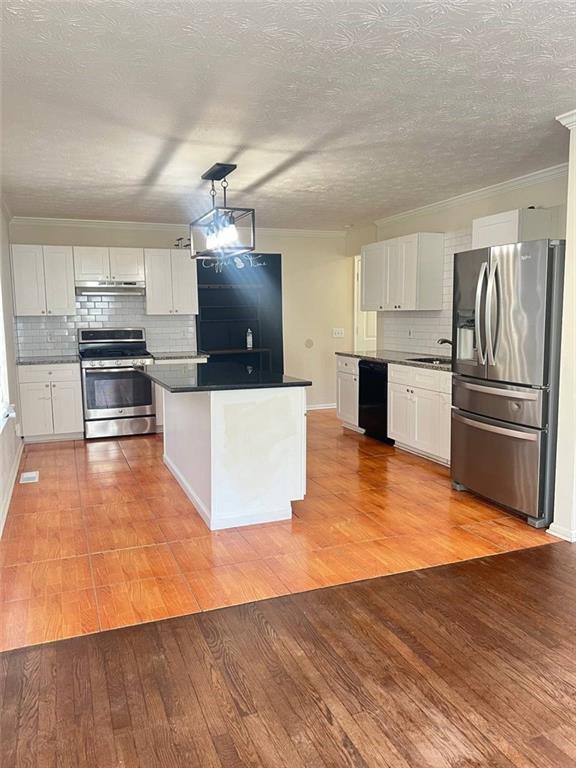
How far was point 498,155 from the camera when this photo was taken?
4191 mm

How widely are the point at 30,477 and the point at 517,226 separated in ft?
15.0

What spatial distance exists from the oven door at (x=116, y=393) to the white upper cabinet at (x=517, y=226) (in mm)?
3888

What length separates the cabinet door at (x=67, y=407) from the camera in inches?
252

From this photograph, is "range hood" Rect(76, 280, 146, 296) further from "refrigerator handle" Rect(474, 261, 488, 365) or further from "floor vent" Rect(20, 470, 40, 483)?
"refrigerator handle" Rect(474, 261, 488, 365)

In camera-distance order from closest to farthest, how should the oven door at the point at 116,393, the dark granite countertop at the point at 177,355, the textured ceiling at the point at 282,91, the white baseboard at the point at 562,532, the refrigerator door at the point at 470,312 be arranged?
1. the textured ceiling at the point at 282,91
2. the white baseboard at the point at 562,532
3. the refrigerator door at the point at 470,312
4. the oven door at the point at 116,393
5. the dark granite countertop at the point at 177,355

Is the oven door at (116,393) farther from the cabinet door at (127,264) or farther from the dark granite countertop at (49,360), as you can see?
the cabinet door at (127,264)

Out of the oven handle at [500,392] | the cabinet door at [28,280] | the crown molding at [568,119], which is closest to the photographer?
the crown molding at [568,119]

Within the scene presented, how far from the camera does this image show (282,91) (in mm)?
2881

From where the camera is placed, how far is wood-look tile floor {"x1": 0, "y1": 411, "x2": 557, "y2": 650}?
9.30ft

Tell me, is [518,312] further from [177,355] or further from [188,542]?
[177,355]

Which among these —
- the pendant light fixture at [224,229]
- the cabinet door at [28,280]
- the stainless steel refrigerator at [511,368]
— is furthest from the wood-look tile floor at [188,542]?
the cabinet door at [28,280]

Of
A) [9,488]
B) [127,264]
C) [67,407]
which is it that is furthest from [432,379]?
[67,407]

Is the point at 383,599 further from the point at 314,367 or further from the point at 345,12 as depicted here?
the point at 314,367

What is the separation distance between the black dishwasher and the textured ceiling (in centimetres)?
197
